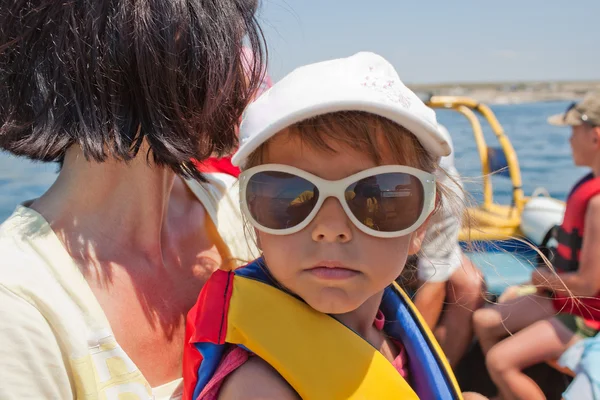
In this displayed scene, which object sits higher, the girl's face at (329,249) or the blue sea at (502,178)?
the girl's face at (329,249)

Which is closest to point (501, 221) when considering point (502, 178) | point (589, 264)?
point (502, 178)

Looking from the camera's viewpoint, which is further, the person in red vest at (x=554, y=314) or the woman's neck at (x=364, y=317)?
the person in red vest at (x=554, y=314)

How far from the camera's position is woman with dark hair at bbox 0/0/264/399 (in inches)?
42.9

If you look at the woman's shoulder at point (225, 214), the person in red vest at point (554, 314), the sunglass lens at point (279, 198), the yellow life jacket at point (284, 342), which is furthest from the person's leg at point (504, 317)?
the sunglass lens at point (279, 198)

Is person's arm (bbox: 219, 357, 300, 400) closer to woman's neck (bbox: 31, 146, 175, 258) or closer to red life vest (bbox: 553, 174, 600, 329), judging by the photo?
woman's neck (bbox: 31, 146, 175, 258)

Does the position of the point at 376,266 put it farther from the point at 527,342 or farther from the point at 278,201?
the point at 527,342

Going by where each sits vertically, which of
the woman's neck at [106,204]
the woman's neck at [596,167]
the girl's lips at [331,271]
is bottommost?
the woman's neck at [596,167]

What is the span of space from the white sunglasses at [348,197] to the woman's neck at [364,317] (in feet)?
0.92

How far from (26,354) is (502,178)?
7.77 m

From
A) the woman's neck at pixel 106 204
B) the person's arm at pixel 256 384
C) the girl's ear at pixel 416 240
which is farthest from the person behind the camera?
the girl's ear at pixel 416 240

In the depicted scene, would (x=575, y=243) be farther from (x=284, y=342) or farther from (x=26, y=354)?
(x=26, y=354)

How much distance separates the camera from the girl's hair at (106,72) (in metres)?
1.20

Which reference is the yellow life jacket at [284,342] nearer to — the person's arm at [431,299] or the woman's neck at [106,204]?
the woman's neck at [106,204]

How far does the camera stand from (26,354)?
103 cm
